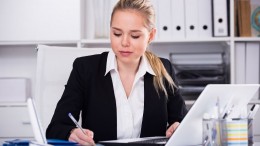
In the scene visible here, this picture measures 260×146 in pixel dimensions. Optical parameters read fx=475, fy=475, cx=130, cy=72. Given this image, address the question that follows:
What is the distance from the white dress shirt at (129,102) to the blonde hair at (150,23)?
3cm

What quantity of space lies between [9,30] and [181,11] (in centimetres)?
103

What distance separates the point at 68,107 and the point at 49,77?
0.23m

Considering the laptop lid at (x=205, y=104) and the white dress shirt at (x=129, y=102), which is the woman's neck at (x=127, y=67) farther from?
the laptop lid at (x=205, y=104)

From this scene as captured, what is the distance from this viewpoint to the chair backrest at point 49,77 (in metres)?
1.84

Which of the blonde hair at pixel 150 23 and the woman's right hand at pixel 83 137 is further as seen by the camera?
the blonde hair at pixel 150 23

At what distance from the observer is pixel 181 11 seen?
2.83 metres

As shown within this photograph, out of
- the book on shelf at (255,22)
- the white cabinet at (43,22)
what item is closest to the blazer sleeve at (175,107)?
the white cabinet at (43,22)

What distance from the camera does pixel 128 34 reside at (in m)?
1.62

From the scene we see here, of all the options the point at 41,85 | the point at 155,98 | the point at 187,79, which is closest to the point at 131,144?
the point at 155,98

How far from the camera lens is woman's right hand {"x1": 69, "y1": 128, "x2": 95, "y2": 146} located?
1.31 metres

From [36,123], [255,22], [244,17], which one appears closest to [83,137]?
[36,123]

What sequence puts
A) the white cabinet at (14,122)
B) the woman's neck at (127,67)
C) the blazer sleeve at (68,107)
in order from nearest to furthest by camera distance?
1. the blazer sleeve at (68,107)
2. the woman's neck at (127,67)
3. the white cabinet at (14,122)

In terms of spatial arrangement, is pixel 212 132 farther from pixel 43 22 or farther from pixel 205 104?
pixel 43 22

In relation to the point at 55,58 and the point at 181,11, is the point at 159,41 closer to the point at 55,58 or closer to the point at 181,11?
the point at 181,11
